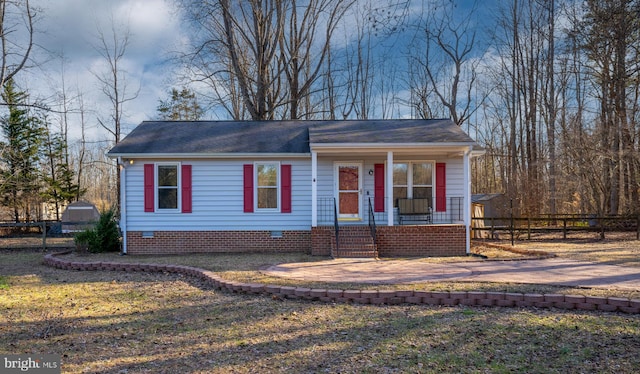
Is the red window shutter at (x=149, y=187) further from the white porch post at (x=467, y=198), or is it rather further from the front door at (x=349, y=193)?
the white porch post at (x=467, y=198)

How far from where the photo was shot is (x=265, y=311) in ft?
18.8

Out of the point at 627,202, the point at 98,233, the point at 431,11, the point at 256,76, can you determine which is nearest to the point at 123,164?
the point at 98,233

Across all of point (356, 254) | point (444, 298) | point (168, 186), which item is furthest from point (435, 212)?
point (168, 186)

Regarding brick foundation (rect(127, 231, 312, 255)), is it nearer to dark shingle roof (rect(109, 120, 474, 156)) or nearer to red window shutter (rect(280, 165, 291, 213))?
red window shutter (rect(280, 165, 291, 213))

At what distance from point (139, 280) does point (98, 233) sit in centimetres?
492

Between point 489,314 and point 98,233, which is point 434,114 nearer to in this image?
point 98,233

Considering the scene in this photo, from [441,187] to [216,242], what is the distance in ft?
22.1

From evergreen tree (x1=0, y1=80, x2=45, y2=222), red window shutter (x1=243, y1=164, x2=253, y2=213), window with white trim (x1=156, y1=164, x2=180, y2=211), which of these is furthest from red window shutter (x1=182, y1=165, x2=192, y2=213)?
evergreen tree (x1=0, y1=80, x2=45, y2=222)

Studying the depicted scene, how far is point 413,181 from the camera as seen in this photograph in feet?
40.5

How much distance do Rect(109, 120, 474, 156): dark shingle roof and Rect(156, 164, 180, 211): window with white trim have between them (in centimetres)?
→ 58

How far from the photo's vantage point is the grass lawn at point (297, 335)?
3.86 meters

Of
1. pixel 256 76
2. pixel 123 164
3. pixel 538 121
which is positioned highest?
pixel 256 76

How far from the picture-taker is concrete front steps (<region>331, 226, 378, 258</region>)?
10.5m

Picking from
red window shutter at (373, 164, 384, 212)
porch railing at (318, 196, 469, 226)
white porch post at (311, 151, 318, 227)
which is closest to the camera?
white porch post at (311, 151, 318, 227)
